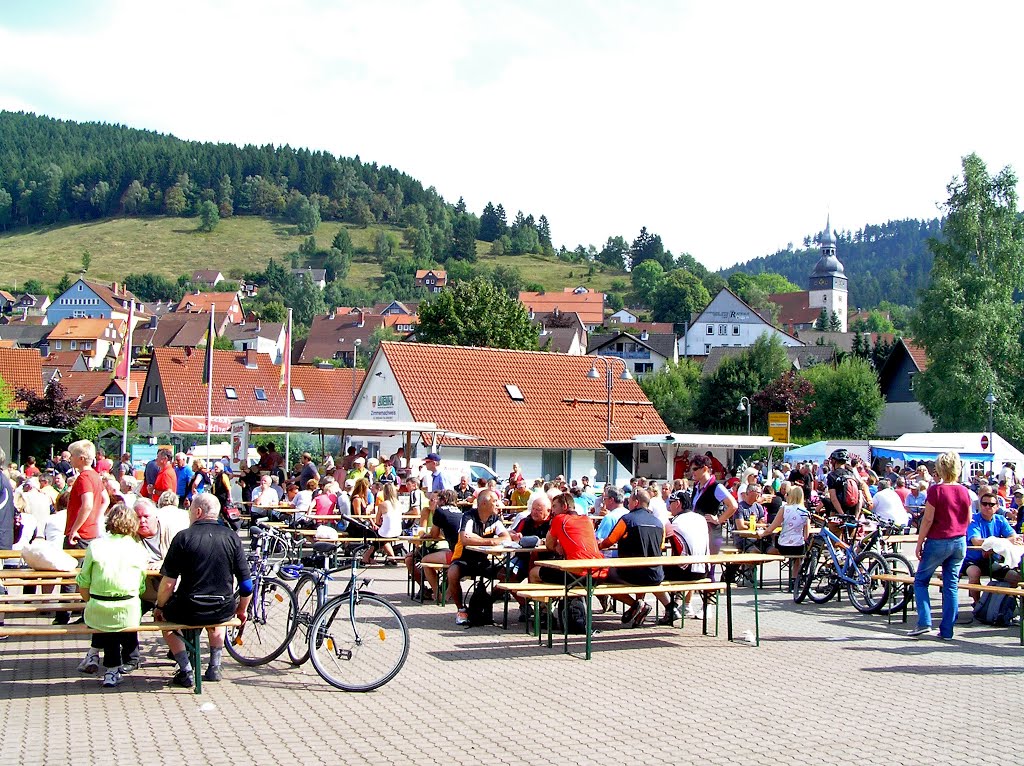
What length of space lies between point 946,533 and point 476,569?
15.6ft

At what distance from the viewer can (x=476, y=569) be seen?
38.4 feet

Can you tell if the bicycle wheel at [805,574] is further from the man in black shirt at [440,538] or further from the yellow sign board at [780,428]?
the yellow sign board at [780,428]

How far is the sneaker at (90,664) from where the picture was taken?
28.2ft

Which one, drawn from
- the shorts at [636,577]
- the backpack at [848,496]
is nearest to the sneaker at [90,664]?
the shorts at [636,577]

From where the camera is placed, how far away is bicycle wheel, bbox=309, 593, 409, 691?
27.2 ft

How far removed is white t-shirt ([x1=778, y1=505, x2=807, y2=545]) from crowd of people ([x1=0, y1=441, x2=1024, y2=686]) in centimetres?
2

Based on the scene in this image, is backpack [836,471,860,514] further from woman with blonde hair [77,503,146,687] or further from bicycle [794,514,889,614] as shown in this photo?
woman with blonde hair [77,503,146,687]

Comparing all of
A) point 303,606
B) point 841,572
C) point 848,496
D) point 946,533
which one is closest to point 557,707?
point 303,606

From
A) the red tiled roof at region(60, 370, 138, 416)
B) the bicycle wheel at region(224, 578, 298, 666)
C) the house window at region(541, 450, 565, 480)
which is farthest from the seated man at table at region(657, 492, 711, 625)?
the red tiled roof at region(60, 370, 138, 416)

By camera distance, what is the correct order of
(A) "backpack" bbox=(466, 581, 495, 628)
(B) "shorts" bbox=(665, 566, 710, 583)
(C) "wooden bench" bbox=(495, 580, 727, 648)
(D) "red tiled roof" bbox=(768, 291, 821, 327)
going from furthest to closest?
(D) "red tiled roof" bbox=(768, 291, 821, 327) → (A) "backpack" bbox=(466, 581, 495, 628) → (B) "shorts" bbox=(665, 566, 710, 583) → (C) "wooden bench" bbox=(495, 580, 727, 648)

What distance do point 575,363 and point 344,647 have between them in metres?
34.3

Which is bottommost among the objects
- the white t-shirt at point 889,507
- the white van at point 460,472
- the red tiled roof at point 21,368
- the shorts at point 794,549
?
the shorts at point 794,549

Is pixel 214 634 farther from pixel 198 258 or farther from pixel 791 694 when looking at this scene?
pixel 198 258

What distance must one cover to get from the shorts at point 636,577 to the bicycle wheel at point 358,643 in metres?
2.94
